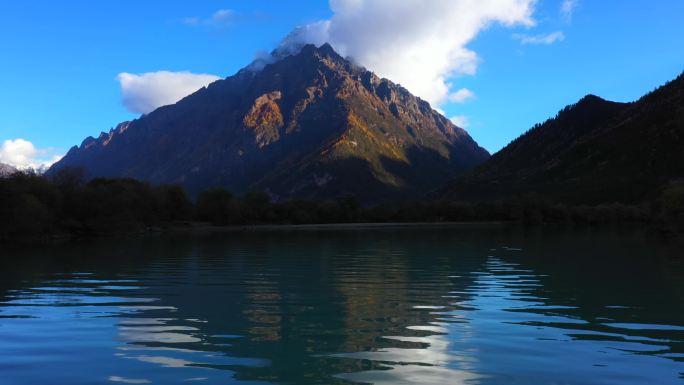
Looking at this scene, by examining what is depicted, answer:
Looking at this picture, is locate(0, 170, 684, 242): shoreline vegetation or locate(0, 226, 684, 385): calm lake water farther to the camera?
locate(0, 170, 684, 242): shoreline vegetation

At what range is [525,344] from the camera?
16.1 meters

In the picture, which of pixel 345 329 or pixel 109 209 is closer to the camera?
pixel 345 329

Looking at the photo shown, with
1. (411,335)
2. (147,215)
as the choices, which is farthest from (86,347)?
(147,215)

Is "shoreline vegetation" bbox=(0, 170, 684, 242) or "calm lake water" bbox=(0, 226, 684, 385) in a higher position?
"shoreline vegetation" bbox=(0, 170, 684, 242)

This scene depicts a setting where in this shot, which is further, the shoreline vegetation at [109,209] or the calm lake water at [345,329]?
the shoreline vegetation at [109,209]

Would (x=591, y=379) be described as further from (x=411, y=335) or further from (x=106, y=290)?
(x=106, y=290)

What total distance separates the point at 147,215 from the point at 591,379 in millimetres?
152886

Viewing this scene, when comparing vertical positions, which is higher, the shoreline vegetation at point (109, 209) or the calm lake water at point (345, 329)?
the shoreline vegetation at point (109, 209)

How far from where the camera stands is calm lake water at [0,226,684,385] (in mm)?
13102

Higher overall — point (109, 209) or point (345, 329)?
point (109, 209)

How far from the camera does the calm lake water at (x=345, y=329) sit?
1310 centimetres

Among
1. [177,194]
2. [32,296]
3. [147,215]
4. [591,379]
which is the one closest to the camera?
[591,379]

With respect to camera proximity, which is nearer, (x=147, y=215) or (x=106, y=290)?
(x=106, y=290)

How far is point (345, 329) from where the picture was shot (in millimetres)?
18391
